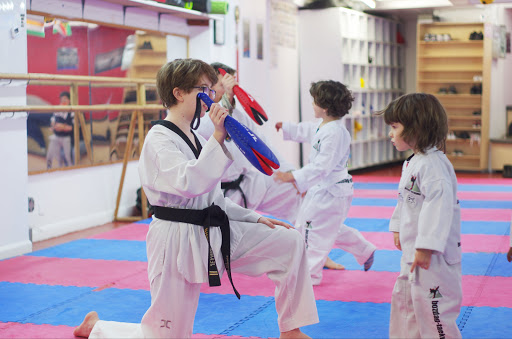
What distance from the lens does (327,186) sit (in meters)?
4.65

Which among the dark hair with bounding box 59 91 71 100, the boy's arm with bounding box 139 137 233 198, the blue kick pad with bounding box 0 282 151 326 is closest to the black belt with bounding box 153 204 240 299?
the boy's arm with bounding box 139 137 233 198

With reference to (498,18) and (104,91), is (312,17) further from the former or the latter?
(104,91)

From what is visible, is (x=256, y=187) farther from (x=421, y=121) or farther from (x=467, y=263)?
(x=421, y=121)

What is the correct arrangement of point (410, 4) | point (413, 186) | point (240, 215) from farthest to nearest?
point (410, 4) < point (240, 215) < point (413, 186)

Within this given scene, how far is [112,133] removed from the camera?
25.9 feet

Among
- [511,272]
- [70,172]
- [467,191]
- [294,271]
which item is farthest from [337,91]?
[467,191]

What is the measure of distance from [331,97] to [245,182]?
838 mm

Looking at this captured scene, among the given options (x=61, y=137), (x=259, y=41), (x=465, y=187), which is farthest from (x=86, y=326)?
(x=465, y=187)

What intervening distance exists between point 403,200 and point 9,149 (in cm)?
382

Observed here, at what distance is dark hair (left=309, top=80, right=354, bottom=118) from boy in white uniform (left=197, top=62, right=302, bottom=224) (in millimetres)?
471

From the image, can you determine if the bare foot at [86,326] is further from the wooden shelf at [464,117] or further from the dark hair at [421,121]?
the wooden shelf at [464,117]

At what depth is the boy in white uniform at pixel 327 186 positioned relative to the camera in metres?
4.54

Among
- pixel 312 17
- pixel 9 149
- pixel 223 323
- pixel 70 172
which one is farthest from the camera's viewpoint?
pixel 312 17

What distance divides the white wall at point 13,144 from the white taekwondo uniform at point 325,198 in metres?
2.49
